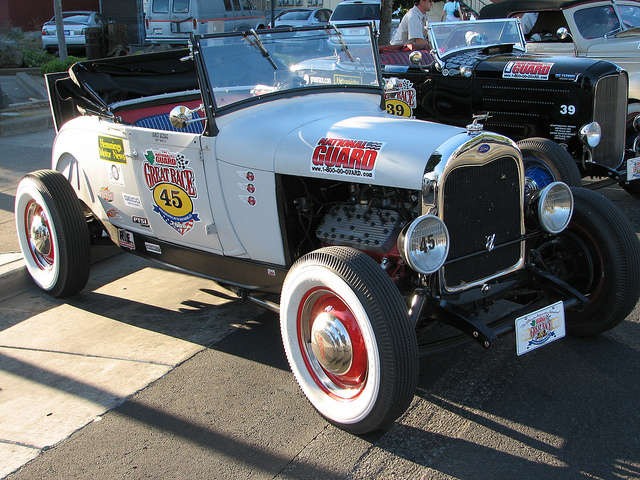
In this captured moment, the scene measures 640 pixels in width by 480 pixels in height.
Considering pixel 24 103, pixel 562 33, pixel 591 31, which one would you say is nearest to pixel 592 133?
pixel 562 33

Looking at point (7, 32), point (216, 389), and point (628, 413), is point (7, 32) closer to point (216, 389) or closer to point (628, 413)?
point (216, 389)

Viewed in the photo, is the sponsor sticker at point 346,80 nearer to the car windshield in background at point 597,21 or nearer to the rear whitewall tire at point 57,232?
the rear whitewall tire at point 57,232

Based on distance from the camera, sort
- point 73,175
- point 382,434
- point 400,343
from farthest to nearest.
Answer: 1. point 73,175
2. point 382,434
3. point 400,343

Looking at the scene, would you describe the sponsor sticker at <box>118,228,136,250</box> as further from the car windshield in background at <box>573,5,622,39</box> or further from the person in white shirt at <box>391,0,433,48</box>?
the car windshield in background at <box>573,5,622,39</box>

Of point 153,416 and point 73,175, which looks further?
point 73,175

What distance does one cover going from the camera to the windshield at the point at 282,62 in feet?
12.1

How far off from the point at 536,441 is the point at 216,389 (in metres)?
1.69

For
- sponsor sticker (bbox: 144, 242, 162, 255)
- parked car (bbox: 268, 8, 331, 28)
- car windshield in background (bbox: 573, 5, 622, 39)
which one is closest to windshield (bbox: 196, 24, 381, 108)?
sponsor sticker (bbox: 144, 242, 162, 255)

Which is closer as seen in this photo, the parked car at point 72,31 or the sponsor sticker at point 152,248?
the sponsor sticker at point 152,248

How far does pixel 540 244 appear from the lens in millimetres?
3730

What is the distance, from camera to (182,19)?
18516 millimetres

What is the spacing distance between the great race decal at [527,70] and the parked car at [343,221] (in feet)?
8.18

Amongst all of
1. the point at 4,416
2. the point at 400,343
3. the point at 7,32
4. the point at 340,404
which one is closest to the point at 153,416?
the point at 4,416

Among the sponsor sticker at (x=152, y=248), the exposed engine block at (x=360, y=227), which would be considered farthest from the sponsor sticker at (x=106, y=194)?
the exposed engine block at (x=360, y=227)
